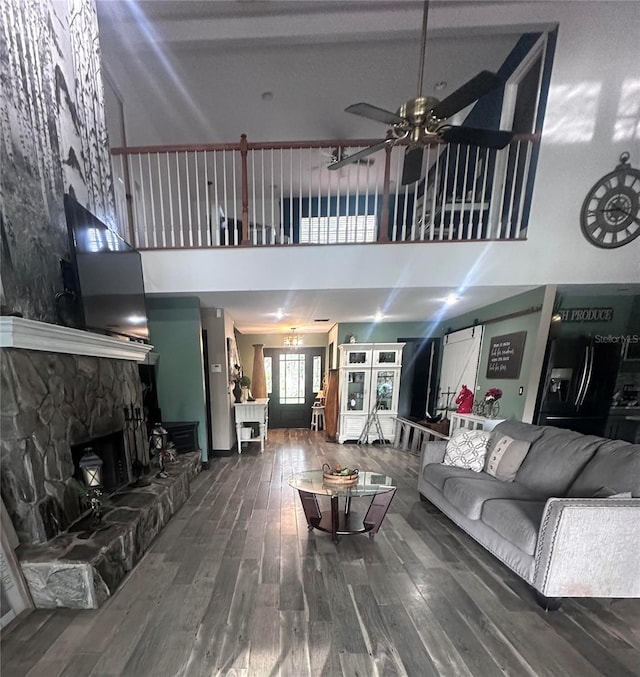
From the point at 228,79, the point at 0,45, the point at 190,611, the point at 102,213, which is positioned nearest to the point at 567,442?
the point at 190,611

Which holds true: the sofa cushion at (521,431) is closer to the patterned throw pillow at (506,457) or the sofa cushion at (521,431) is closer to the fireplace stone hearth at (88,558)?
the patterned throw pillow at (506,457)

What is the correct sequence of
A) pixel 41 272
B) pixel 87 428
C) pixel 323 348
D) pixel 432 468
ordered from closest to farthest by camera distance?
pixel 41 272 → pixel 87 428 → pixel 432 468 → pixel 323 348

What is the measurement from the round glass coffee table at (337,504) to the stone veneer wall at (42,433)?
62.3 inches

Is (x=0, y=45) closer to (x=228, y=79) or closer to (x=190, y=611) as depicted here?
(x=228, y=79)

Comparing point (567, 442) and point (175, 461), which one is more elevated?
point (567, 442)

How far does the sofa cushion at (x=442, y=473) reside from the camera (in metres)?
2.46

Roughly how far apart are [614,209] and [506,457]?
8.60 feet

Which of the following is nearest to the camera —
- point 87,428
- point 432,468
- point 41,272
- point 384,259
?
point 41,272

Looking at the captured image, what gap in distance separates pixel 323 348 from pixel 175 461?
13.7 ft

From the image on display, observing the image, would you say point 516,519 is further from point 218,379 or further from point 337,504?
point 218,379

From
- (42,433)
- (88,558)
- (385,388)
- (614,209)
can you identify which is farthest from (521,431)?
(42,433)

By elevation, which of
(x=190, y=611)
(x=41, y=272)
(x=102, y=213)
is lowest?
(x=190, y=611)

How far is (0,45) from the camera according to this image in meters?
1.64

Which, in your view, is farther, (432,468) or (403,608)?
(432,468)
